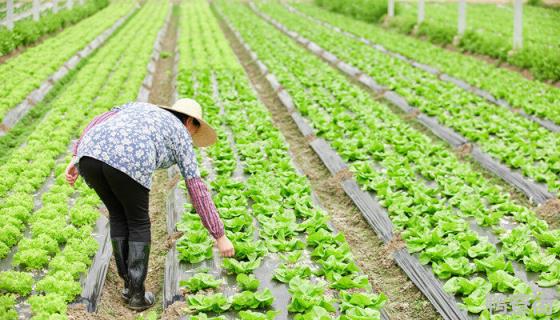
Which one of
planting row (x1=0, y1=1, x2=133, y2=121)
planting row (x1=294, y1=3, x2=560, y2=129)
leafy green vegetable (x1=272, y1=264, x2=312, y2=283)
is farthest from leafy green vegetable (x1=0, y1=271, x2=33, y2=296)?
planting row (x1=294, y1=3, x2=560, y2=129)

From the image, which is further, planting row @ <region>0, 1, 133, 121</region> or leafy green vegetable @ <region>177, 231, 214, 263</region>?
planting row @ <region>0, 1, 133, 121</region>

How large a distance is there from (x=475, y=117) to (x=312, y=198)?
17.1 feet

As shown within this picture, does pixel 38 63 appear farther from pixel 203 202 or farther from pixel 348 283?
pixel 348 283

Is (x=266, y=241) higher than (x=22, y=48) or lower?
lower

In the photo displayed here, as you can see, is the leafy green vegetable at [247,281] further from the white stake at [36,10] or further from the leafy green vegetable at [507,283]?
the white stake at [36,10]

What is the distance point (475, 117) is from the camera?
10781mm

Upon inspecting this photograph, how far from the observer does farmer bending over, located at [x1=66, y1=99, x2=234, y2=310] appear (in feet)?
13.3

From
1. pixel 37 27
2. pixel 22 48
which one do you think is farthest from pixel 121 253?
pixel 37 27

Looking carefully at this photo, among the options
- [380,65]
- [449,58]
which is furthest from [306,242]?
[449,58]

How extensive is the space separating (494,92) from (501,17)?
1934 centimetres

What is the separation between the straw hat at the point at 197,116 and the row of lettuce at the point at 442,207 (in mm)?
2473

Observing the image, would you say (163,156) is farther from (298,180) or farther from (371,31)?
(371,31)

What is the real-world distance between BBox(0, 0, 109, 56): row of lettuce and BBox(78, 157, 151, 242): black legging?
43.4 ft

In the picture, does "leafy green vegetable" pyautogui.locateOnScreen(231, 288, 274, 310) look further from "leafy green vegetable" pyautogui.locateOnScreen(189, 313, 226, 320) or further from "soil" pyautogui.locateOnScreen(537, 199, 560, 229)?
"soil" pyautogui.locateOnScreen(537, 199, 560, 229)
